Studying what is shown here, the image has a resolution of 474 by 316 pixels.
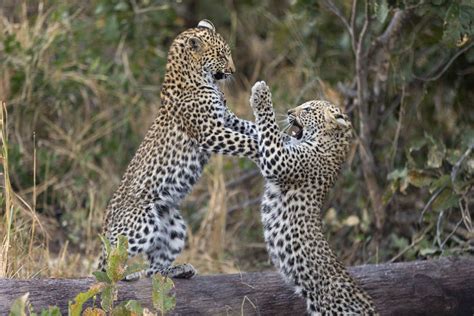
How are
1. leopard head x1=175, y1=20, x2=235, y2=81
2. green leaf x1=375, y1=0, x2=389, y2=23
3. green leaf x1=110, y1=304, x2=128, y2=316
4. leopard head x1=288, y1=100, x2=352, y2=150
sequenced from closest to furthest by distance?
1. green leaf x1=110, y1=304, x2=128, y2=316
2. leopard head x1=288, y1=100, x2=352, y2=150
3. leopard head x1=175, y1=20, x2=235, y2=81
4. green leaf x1=375, y1=0, x2=389, y2=23

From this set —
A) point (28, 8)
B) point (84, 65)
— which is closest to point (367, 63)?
point (84, 65)

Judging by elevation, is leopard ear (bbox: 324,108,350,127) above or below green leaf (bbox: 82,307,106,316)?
above

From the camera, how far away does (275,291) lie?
→ 23.2ft

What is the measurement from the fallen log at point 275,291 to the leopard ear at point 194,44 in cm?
176

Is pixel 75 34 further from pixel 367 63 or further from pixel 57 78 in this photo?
pixel 367 63

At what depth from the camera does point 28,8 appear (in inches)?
472

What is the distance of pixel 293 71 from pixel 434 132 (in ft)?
8.38

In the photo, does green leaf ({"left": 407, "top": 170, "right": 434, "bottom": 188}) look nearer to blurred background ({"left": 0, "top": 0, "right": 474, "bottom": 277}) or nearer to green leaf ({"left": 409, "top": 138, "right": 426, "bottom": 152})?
blurred background ({"left": 0, "top": 0, "right": 474, "bottom": 277})

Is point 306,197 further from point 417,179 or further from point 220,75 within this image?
point 417,179

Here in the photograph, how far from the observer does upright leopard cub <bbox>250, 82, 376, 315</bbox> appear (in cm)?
698

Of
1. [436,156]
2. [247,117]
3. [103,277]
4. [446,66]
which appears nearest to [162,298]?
[103,277]

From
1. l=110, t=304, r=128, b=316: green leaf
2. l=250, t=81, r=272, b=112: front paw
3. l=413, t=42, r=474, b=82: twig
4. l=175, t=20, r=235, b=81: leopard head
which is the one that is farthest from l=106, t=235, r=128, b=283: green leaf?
l=413, t=42, r=474, b=82: twig

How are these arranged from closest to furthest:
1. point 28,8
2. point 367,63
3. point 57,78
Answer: point 367,63, point 57,78, point 28,8

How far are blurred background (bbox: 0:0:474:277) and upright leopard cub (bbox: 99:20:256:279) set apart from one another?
0.69 m
